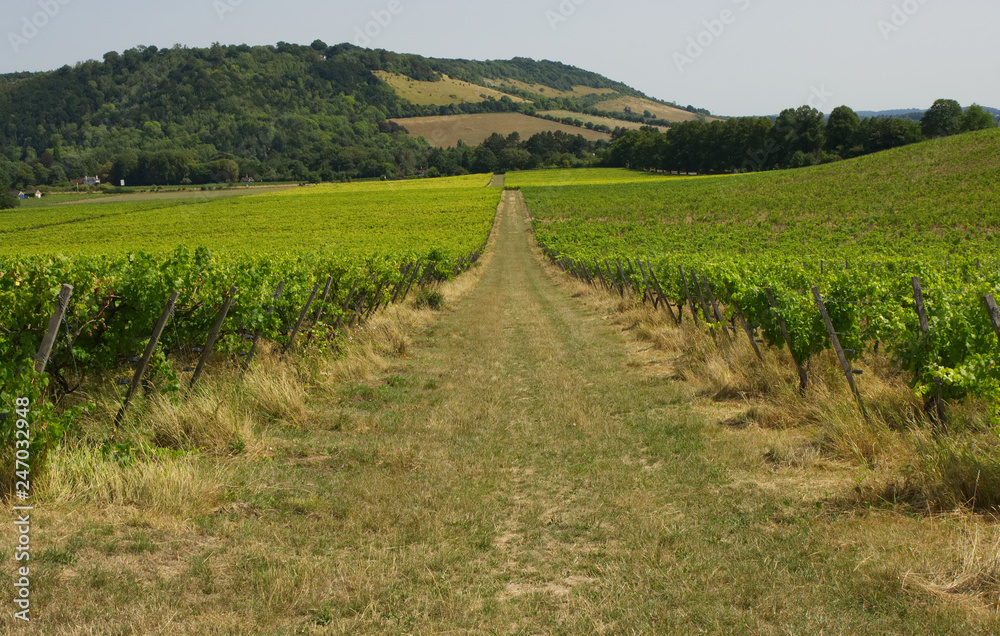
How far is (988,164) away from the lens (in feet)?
185

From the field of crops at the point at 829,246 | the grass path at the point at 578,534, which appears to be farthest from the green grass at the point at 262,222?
the grass path at the point at 578,534

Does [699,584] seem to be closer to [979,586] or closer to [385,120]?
[979,586]

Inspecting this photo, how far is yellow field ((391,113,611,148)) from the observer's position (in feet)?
531

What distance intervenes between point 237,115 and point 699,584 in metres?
168

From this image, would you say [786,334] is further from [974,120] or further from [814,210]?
[974,120]

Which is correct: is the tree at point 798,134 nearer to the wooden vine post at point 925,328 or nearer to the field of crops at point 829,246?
the field of crops at point 829,246

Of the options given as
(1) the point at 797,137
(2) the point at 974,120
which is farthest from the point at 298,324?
(2) the point at 974,120

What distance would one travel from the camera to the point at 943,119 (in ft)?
305

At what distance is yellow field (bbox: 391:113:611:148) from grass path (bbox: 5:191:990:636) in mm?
156464

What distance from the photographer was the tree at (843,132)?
93.6 meters

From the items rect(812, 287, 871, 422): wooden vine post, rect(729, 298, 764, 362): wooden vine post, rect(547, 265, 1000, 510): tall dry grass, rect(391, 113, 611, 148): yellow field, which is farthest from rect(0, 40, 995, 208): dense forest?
rect(812, 287, 871, 422): wooden vine post

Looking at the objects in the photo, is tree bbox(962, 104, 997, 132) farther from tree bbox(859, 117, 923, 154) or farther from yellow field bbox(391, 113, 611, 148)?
yellow field bbox(391, 113, 611, 148)

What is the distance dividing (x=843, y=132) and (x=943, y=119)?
1399 centimetres

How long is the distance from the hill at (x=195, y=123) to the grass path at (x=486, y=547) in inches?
4750
